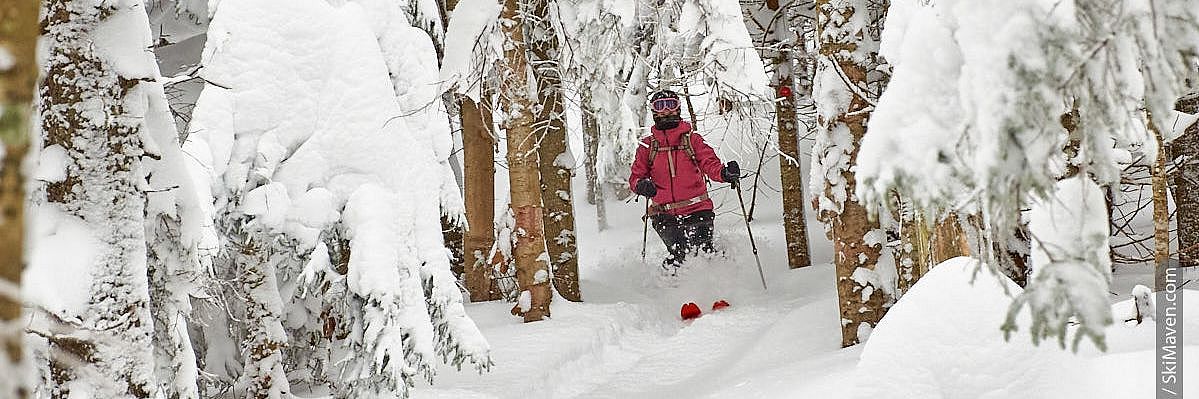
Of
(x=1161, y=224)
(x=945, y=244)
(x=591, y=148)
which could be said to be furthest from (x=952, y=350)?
(x=591, y=148)

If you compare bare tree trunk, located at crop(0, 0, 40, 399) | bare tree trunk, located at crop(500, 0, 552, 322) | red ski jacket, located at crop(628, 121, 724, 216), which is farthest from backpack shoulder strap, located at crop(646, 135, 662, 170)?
bare tree trunk, located at crop(0, 0, 40, 399)

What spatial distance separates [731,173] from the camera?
902 cm

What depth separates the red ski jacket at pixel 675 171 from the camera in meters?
9.58

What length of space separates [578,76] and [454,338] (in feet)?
7.85

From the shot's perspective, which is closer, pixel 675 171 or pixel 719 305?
pixel 719 305

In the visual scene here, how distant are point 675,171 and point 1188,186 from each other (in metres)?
4.80

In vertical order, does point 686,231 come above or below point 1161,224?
below

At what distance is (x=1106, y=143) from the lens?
182 cm

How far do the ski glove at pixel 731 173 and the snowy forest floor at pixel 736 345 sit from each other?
1.24 metres

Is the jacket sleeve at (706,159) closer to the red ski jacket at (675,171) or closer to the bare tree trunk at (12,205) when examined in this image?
the red ski jacket at (675,171)

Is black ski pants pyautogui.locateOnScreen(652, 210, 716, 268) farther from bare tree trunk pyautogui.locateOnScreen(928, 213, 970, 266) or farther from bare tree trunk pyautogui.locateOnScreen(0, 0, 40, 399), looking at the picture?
bare tree trunk pyautogui.locateOnScreen(0, 0, 40, 399)

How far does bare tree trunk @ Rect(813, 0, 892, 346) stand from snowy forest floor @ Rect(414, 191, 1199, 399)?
43cm

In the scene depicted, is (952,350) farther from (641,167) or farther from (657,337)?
(641,167)

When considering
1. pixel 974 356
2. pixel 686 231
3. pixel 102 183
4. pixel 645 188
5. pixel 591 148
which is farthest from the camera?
pixel 591 148
